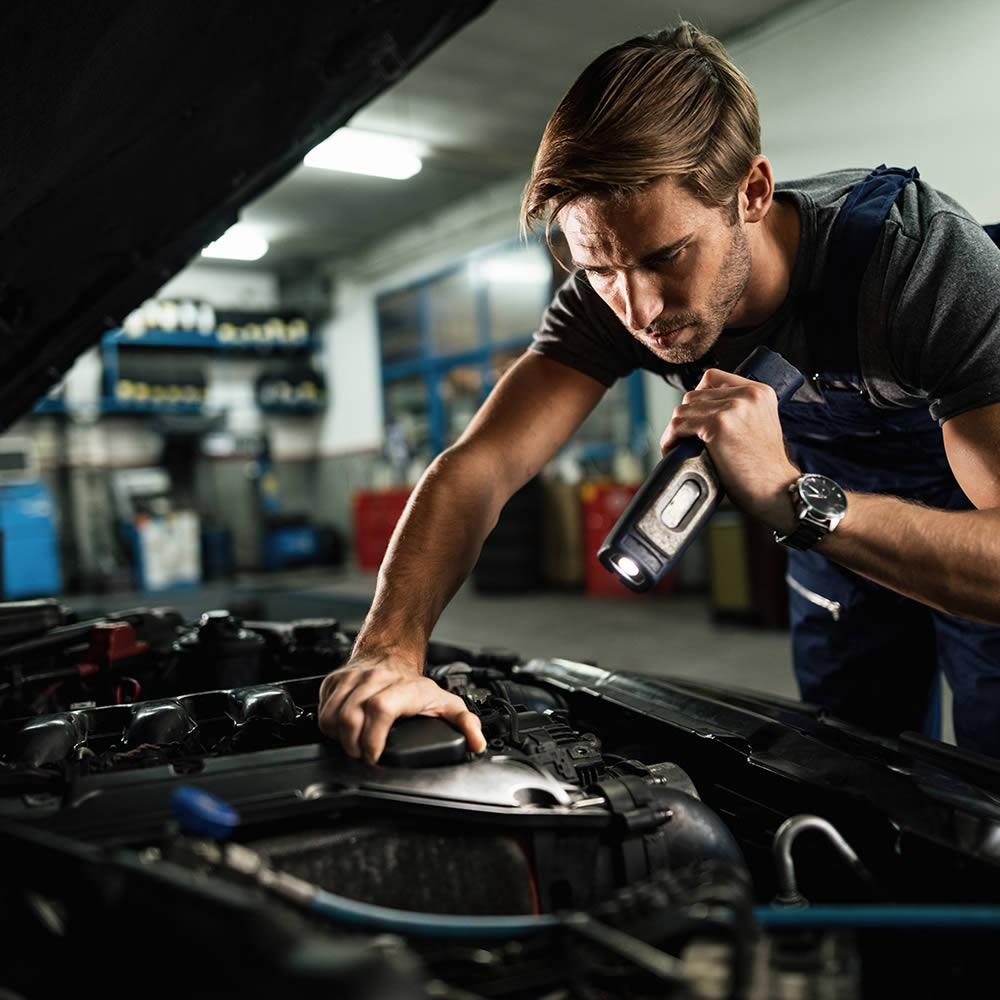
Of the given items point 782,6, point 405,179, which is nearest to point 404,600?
point 782,6

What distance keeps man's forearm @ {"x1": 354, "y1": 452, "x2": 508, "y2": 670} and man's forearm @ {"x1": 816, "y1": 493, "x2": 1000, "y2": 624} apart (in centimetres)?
50

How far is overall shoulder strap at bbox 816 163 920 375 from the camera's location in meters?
1.18

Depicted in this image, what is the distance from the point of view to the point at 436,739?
815 mm

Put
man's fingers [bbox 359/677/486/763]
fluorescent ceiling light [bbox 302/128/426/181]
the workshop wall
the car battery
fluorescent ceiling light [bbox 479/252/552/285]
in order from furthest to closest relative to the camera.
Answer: fluorescent ceiling light [bbox 479/252/552/285] → the car battery → fluorescent ceiling light [bbox 302/128/426/181] → the workshop wall → man's fingers [bbox 359/677/486/763]

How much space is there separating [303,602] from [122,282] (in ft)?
11.8

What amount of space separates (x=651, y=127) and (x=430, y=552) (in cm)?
64

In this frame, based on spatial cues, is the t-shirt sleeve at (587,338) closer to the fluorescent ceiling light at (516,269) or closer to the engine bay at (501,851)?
the engine bay at (501,851)

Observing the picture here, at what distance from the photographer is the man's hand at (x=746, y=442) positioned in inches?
40.1

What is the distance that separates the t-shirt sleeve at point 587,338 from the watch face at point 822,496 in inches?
19.2

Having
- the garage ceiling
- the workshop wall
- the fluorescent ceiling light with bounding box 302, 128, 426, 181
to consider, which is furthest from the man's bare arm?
the fluorescent ceiling light with bounding box 302, 128, 426, 181

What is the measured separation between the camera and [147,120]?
1188 millimetres

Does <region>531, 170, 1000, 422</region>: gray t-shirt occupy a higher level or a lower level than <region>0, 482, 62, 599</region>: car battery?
higher

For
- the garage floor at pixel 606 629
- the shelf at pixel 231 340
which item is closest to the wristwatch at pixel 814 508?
the garage floor at pixel 606 629

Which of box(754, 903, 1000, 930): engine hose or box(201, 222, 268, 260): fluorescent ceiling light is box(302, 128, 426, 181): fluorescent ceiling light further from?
box(754, 903, 1000, 930): engine hose
